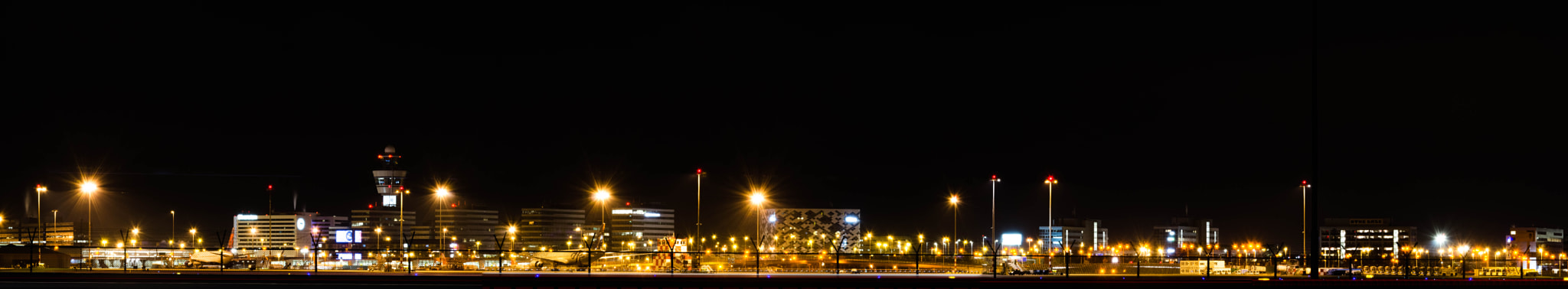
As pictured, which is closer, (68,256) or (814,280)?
(814,280)

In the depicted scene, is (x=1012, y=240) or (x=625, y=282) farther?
(x=1012, y=240)

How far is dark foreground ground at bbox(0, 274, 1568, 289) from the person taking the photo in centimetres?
3098

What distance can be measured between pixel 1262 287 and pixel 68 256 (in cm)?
6177

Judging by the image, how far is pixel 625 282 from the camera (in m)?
31.4

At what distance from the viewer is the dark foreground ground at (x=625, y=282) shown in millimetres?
30984

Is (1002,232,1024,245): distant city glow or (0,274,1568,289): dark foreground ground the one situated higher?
(0,274,1568,289): dark foreground ground

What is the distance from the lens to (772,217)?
532 ft

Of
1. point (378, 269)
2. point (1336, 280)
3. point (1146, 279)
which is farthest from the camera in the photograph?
point (378, 269)

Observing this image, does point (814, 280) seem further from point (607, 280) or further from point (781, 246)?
point (781, 246)

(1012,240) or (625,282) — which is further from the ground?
(625,282)

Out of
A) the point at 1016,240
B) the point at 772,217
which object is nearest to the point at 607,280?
the point at 1016,240

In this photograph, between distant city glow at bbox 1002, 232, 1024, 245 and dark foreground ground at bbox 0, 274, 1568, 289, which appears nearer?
dark foreground ground at bbox 0, 274, 1568, 289

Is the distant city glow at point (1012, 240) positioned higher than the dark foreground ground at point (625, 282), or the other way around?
the dark foreground ground at point (625, 282)

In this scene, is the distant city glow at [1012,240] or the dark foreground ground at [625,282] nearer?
the dark foreground ground at [625,282]
